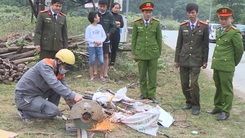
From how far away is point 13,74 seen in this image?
7.78m

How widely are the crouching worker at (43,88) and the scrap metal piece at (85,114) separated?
241mm

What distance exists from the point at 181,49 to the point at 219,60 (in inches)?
31.1

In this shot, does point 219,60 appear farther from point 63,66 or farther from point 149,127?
point 63,66

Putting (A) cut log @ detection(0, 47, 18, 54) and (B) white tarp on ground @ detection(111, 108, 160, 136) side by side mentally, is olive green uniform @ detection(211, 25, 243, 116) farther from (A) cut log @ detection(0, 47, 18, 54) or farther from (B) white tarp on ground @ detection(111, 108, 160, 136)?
(A) cut log @ detection(0, 47, 18, 54)

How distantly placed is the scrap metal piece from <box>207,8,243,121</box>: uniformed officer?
2268 millimetres

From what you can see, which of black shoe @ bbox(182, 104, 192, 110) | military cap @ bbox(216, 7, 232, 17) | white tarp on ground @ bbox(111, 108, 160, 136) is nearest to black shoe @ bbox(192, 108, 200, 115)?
black shoe @ bbox(182, 104, 192, 110)

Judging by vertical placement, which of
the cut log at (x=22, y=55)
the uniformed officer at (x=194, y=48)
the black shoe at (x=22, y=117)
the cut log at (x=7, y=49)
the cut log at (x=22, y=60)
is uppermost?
the uniformed officer at (x=194, y=48)

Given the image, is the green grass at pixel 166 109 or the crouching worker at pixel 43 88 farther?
the green grass at pixel 166 109

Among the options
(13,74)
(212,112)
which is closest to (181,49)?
(212,112)

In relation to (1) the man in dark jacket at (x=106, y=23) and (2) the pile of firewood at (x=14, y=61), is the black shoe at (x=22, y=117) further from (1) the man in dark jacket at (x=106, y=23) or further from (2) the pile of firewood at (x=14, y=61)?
(1) the man in dark jacket at (x=106, y=23)

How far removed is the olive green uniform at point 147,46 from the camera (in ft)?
21.8

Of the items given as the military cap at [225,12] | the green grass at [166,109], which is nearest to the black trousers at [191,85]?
the green grass at [166,109]

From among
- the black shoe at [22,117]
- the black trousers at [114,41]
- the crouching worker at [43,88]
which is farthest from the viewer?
the black trousers at [114,41]

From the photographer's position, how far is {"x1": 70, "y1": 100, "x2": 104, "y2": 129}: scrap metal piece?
14.9ft
